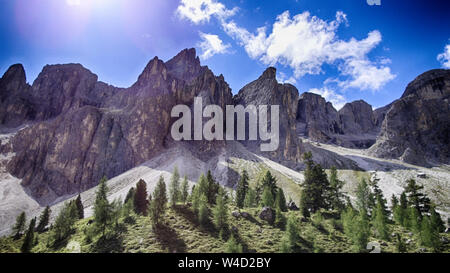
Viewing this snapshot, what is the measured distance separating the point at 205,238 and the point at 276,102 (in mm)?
124947

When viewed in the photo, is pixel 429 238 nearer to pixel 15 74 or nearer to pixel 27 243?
pixel 27 243

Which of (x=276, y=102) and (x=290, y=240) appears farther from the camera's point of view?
(x=276, y=102)

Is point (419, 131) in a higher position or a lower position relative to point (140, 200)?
higher

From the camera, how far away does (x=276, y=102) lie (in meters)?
136

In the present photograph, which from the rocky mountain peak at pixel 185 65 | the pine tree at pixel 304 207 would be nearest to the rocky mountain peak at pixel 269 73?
the rocky mountain peak at pixel 185 65

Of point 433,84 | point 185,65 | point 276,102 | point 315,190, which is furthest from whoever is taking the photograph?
point 185,65

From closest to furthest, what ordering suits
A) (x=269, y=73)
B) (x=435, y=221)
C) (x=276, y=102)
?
(x=435, y=221) → (x=276, y=102) → (x=269, y=73)

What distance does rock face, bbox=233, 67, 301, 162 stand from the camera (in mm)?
121338

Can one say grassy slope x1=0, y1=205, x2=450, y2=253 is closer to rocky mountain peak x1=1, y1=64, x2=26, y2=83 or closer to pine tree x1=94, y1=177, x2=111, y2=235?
pine tree x1=94, y1=177, x2=111, y2=235

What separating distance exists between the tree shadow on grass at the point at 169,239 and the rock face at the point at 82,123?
310 feet

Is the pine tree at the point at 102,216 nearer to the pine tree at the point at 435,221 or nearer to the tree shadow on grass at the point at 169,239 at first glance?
the tree shadow on grass at the point at 169,239

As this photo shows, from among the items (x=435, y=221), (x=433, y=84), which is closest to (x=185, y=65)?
(x=433, y=84)

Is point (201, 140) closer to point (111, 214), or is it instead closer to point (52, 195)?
point (52, 195)

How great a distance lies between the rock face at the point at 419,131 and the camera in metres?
102
